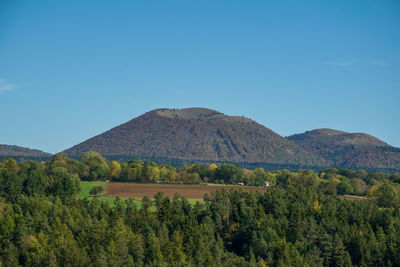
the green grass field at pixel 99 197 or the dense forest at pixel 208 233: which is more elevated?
the green grass field at pixel 99 197

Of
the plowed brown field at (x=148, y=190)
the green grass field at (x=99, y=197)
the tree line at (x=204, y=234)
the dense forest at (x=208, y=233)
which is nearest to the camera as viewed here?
the tree line at (x=204, y=234)

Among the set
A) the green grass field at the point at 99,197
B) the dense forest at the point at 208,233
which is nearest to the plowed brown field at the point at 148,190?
the green grass field at the point at 99,197

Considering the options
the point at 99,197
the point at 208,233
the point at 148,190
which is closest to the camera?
the point at 208,233

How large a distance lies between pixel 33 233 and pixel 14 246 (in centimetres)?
475

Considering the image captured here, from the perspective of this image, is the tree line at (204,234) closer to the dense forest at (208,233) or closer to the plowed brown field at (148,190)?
the dense forest at (208,233)

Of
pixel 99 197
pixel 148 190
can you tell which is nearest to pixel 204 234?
pixel 99 197

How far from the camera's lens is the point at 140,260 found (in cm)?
8862

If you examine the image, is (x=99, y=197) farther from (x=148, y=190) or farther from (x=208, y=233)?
(x=208, y=233)

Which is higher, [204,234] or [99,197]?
[99,197]

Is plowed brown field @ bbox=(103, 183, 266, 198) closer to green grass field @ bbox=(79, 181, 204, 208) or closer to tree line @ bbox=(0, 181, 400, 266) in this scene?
green grass field @ bbox=(79, 181, 204, 208)

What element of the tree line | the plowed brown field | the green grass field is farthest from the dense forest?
the plowed brown field

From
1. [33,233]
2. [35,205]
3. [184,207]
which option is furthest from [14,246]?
[184,207]

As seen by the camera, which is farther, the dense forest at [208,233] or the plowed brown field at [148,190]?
the plowed brown field at [148,190]

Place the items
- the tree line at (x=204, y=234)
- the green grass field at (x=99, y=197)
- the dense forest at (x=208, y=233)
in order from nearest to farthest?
the tree line at (x=204, y=234)
the dense forest at (x=208, y=233)
the green grass field at (x=99, y=197)
